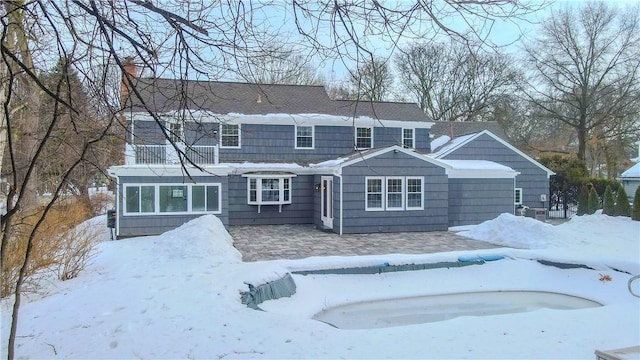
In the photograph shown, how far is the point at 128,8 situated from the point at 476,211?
14719mm

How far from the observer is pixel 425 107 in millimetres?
30781

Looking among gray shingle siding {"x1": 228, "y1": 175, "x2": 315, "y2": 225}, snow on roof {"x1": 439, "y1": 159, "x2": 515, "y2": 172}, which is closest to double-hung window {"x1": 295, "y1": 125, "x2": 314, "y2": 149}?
gray shingle siding {"x1": 228, "y1": 175, "x2": 315, "y2": 225}

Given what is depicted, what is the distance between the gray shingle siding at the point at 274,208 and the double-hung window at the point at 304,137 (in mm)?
1394

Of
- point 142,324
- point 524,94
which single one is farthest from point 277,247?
point 524,94

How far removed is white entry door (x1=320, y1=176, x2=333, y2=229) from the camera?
48.8 feet

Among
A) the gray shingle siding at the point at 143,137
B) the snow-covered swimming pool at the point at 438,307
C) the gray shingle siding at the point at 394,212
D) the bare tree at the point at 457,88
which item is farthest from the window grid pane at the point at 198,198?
the bare tree at the point at 457,88

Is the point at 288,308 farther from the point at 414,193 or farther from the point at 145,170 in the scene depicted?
the point at 414,193

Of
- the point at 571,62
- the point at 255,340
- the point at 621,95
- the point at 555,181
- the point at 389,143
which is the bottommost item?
the point at 255,340

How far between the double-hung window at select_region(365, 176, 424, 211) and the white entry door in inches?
51.2

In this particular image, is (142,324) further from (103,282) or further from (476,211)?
(476,211)

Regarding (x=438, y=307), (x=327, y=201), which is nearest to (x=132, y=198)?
(x=327, y=201)

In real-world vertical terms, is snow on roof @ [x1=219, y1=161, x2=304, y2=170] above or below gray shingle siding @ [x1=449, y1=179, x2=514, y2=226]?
above

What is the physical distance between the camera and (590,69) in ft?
81.3

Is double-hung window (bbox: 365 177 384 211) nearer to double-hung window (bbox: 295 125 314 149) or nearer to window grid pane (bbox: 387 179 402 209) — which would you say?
window grid pane (bbox: 387 179 402 209)
